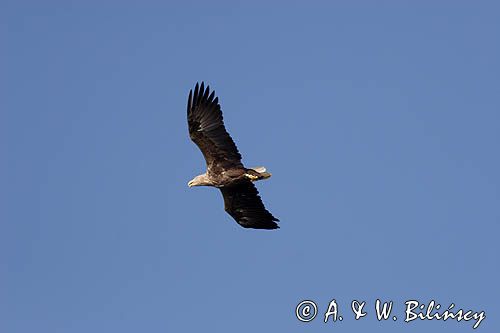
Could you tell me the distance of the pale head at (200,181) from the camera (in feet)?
70.5

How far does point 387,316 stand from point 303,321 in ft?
6.48

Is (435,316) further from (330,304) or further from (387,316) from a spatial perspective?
(330,304)

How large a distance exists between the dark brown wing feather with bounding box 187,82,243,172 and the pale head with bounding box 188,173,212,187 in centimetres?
59

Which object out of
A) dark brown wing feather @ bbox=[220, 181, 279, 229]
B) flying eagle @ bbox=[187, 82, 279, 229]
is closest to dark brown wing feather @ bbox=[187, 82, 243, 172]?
flying eagle @ bbox=[187, 82, 279, 229]

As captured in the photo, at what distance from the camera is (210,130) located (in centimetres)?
2097

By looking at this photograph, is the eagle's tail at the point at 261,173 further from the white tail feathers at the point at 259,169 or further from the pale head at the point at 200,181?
the pale head at the point at 200,181

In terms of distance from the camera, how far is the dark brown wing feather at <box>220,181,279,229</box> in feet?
71.4

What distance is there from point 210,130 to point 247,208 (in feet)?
7.79

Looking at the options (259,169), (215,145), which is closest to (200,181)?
(215,145)

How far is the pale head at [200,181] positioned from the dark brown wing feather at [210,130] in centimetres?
59

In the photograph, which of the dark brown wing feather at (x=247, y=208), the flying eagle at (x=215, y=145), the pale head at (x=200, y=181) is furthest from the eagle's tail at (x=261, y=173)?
the pale head at (x=200, y=181)

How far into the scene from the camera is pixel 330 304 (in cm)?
2131

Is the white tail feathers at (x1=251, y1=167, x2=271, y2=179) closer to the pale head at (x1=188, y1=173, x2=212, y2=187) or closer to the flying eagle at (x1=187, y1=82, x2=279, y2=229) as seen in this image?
the flying eagle at (x1=187, y1=82, x2=279, y2=229)

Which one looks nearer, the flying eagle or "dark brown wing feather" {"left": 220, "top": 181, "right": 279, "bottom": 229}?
the flying eagle
